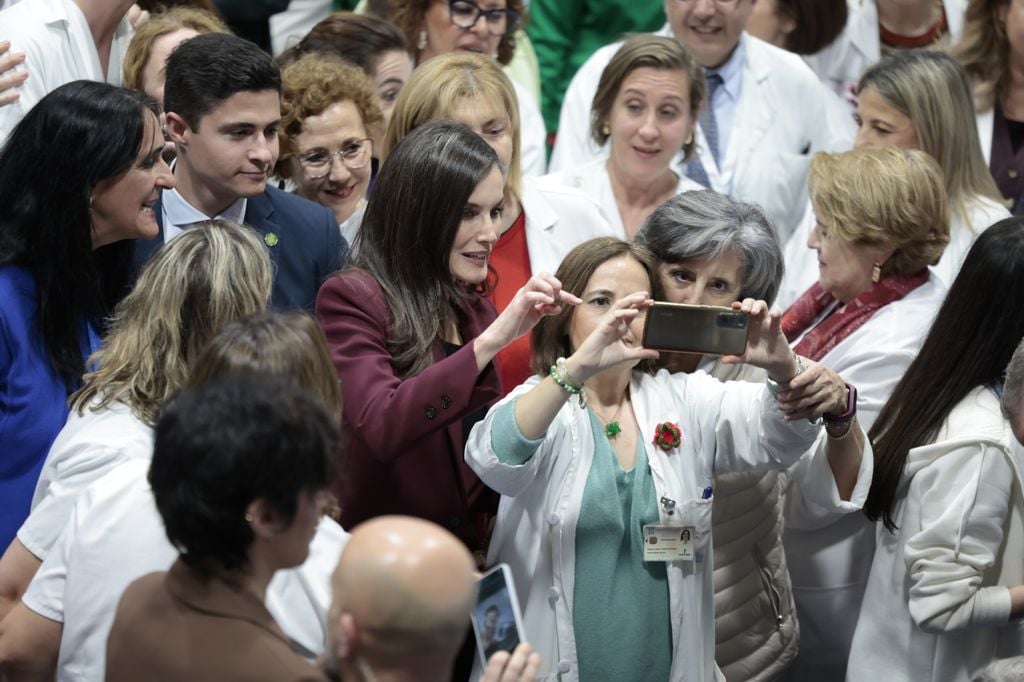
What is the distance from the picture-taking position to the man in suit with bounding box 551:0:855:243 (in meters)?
5.74

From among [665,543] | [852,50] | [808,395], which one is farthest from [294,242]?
[852,50]

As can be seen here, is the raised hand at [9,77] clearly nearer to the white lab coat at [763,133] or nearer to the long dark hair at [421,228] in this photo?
the long dark hair at [421,228]

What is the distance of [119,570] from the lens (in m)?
2.67

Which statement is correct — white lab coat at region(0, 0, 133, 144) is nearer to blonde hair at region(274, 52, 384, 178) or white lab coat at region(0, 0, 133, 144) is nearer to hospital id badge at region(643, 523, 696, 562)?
blonde hair at region(274, 52, 384, 178)

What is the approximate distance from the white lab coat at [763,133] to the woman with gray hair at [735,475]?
71.0 inches

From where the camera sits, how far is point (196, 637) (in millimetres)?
2266

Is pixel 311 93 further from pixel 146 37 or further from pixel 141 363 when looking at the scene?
pixel 141 363

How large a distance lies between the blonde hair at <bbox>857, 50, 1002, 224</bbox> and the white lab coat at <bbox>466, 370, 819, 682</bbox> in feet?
6.38

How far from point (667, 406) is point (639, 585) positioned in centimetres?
44

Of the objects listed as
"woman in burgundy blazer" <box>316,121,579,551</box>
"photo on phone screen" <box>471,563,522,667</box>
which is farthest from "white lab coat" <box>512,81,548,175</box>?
"photo on phone screen" <box>471,563,522,667</box>

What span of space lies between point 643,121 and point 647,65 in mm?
201

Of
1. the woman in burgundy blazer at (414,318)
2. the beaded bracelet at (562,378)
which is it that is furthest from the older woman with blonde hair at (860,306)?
the beaded bracelet at (562,378)

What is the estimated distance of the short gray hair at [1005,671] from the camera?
2.72m

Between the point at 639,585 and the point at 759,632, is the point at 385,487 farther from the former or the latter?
the point at 759,632
